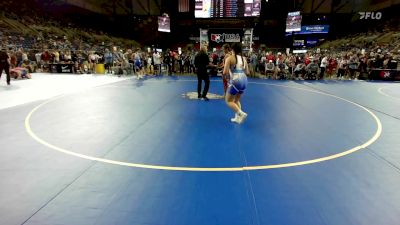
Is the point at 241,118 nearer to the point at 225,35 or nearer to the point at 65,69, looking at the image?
the point at 65,69

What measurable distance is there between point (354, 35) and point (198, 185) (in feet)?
140

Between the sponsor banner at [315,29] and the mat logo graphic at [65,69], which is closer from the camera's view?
the mat logo graphic at [65,69]

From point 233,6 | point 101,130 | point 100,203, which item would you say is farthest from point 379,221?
point 233,6

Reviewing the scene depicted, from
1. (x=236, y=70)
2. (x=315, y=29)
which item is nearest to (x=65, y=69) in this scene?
(x=236, y=70)

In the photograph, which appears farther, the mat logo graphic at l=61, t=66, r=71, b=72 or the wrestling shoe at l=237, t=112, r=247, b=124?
the mat logo graphic at l=61, t=66, r=71, b=72

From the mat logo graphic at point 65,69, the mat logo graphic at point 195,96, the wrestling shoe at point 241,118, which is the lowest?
the mat logo graphic at point 195,96

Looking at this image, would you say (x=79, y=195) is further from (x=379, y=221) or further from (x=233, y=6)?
(x=233, y=6)

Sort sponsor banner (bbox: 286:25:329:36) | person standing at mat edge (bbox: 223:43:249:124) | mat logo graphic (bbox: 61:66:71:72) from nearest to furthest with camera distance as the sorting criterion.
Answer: person standing at mat edge (bbox: 223:43:249:124), mat logo graphic (bbox: 61:66:71:72), sponsor banner (bbox: 286:25:329:36)

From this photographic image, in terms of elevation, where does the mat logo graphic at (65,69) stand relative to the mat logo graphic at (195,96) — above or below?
above

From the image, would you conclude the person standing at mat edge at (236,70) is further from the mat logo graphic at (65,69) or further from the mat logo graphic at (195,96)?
the mat logo graphic at (65,69)

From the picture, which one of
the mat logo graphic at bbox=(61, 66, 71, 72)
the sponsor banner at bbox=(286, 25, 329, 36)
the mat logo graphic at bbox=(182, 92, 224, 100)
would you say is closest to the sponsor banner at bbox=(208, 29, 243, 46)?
the sponsor banner at bbox=(286, 25, 329, 36)

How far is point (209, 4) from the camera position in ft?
91.2

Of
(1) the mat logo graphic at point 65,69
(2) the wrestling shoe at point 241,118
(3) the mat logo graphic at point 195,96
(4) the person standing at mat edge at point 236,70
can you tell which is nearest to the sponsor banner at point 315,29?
(1) the mat logo graphic at point 65,69

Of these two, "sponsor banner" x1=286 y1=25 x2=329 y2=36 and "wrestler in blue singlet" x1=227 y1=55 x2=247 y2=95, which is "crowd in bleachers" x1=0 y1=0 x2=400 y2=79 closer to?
"sponsor banner" x1=286 y1=25 x2=329 y2=36
